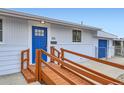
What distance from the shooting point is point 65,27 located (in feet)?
32.4

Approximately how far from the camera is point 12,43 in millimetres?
6938

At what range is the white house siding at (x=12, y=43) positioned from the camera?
6582mm

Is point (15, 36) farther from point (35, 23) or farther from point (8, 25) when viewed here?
point (35, 23)

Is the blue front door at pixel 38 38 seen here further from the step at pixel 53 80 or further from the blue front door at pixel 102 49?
the blue front door at pixel 102 49

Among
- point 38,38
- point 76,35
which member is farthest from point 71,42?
point 38,38

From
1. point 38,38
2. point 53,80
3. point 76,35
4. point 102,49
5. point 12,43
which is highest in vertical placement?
point 76,35

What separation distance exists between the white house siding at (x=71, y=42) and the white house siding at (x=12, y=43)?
2174mm

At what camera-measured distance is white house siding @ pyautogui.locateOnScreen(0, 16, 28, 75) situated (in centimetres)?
658

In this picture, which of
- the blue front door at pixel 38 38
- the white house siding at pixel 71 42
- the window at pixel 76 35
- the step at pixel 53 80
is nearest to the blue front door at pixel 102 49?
the white house siding at pixel 71 42

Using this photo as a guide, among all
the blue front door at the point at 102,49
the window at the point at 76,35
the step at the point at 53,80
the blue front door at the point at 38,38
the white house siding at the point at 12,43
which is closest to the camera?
the step at the point at 53,80

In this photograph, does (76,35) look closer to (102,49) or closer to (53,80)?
(102,49)

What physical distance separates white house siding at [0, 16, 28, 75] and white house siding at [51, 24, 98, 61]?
217 cm

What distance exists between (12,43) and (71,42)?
4.77 m

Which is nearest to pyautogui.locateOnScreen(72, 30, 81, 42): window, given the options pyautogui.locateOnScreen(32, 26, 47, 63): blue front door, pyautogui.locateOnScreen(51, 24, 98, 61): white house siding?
pyautogui.locateOnScreen(51, 24, 98, 61): white house siding
